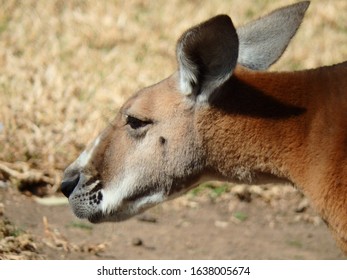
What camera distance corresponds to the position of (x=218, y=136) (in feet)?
14.5

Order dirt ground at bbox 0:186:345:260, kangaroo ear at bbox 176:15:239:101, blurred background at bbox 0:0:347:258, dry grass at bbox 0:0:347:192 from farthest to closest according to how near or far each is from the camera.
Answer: dry grass at bbox 0:0:347:192 < blurred background at bbox 0:0:347:258 < dirt ground at bbox 0:186:345:260 < kangaroo ear at bbox 176:15:239:101

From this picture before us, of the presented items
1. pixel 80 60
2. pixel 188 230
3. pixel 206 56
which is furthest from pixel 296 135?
A: pixel 80 60

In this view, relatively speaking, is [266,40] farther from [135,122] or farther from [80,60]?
[80,60]

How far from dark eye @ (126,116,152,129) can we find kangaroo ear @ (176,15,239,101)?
26cm

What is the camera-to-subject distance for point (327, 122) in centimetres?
426

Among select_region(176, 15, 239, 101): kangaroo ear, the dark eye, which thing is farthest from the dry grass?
select_region(176, 15, 239, 101): kangaroo ear

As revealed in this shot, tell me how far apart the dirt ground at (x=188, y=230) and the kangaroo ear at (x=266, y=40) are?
1.85 meters

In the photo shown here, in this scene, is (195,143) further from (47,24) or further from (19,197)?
(47,24)

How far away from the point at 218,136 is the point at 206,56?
38 cm

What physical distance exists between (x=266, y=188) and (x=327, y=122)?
3128mm

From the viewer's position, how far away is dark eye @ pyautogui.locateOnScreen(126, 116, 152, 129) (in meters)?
4.61

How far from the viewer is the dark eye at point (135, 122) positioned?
15.1ft

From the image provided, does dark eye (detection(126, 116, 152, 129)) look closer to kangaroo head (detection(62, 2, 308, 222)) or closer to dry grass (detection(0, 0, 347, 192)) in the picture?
kangaroo head (detection(62, 2, 308, 222))
